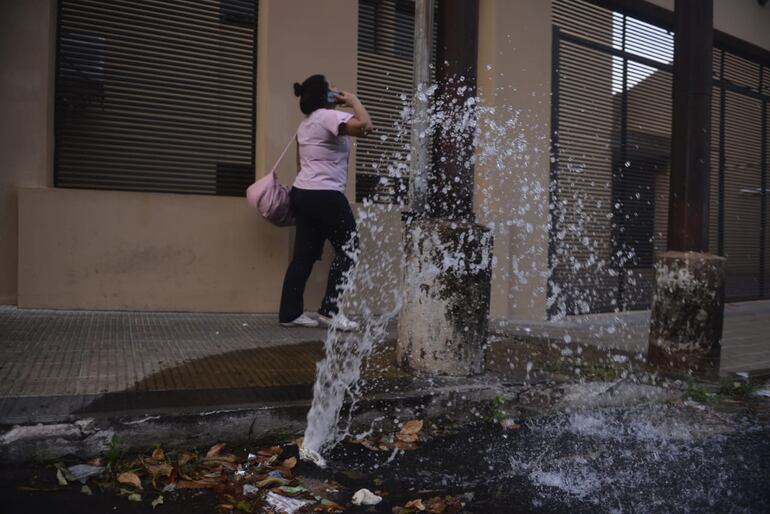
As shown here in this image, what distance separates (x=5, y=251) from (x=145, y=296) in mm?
1096

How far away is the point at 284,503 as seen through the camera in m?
2.45

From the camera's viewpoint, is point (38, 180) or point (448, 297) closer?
point (448, 297)

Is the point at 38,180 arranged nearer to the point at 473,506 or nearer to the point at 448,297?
the point at 448,297

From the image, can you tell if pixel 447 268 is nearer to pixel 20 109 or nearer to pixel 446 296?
pixel 446 296

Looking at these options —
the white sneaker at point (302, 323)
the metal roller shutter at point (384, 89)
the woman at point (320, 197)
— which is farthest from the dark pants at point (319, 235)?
the metal roller shutter at point (384, 89)

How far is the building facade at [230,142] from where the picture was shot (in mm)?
5105

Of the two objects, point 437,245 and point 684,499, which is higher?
point 437,245

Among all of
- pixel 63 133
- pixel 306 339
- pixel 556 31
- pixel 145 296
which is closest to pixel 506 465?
pixel 306 339

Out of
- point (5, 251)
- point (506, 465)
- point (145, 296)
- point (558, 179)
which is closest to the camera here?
point (506, 465)

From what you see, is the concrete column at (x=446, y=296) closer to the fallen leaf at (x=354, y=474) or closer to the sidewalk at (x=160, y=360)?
the sidewalk at (x=160, y=360)

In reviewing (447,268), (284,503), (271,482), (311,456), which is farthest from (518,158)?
(284,503)

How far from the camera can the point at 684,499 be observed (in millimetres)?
2588

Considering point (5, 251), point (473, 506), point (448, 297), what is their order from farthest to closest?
point (5, 251) < point (448, 297) < point (473, 506)

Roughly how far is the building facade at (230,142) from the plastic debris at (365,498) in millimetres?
3410
